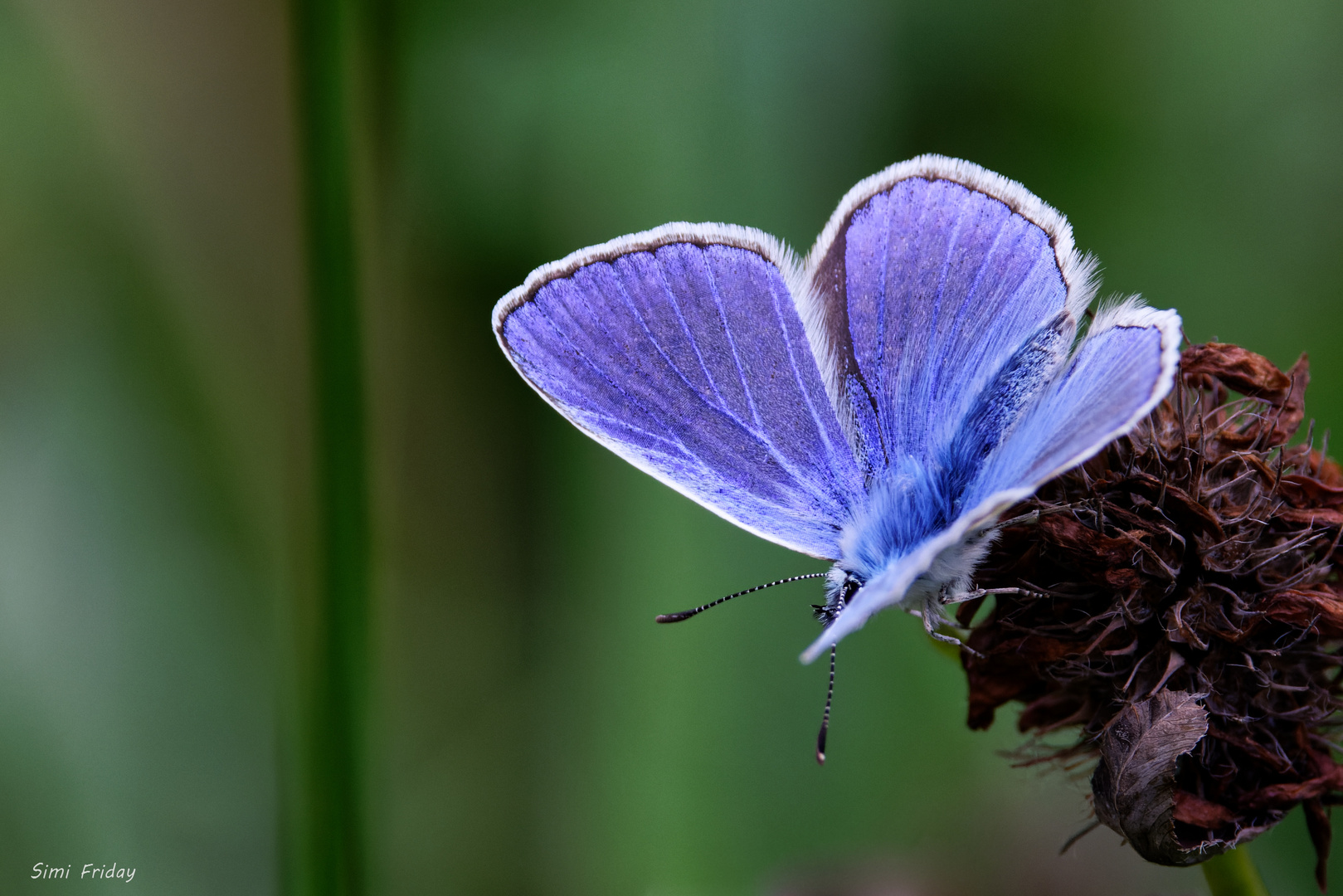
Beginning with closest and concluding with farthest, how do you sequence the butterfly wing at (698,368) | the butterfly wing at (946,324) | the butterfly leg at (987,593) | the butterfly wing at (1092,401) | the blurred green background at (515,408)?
the butterfly wing at (1092,401) < the butterfly leg at (987,593) < the butterfly wing at (946,324) < the butterfly wing at (698,368) < the blurred green background at (515,408)

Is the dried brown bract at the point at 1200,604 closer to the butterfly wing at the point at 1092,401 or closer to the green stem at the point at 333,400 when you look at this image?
the butterfly wing at the point at 1092,401

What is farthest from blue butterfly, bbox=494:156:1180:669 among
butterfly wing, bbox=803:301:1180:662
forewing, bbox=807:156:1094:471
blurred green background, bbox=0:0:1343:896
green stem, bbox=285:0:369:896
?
blurred green background, bbox=0:0:1343:896

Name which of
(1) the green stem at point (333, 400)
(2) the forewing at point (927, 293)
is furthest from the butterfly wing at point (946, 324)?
(1) the green stem at point (333, 400)

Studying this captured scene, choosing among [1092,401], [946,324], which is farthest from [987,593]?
[946,324]

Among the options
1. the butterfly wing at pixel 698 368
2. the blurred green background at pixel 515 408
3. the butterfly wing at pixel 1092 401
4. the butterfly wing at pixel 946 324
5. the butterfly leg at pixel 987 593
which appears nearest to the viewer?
the butterfly wing at pixel 1092 401

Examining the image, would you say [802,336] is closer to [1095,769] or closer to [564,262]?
[564,262]

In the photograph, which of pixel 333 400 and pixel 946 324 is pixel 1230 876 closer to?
pixel 946 324

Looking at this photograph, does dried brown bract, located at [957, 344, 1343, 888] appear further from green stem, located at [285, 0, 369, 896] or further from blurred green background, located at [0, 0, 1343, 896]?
green stem, located at [285, 0, 369, 896]
